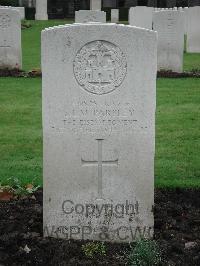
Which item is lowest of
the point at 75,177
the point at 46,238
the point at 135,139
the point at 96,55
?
the point at 46,238

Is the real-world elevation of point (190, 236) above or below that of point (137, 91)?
below

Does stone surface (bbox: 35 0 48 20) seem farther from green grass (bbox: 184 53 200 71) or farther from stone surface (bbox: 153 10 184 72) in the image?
stone surface (bbox: 153 10 184 72)

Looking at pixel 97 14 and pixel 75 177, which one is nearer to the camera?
pixel 75 177

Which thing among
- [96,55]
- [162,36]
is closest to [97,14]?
[162,36]

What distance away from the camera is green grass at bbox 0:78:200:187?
6828 mm

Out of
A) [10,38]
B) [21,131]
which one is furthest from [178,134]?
[10,38]

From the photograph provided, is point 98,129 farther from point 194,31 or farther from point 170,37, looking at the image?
point 194,31

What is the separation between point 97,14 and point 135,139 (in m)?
13.2

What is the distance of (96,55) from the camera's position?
470 cm

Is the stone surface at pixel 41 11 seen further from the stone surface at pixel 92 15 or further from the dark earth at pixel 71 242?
the dark earth at pixel 71 242

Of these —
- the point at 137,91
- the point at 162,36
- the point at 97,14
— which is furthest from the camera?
the point at 97,14

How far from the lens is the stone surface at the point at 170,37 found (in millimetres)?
14797

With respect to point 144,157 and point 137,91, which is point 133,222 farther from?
point 137,91

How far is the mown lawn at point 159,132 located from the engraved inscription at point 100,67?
1921 millimetres
